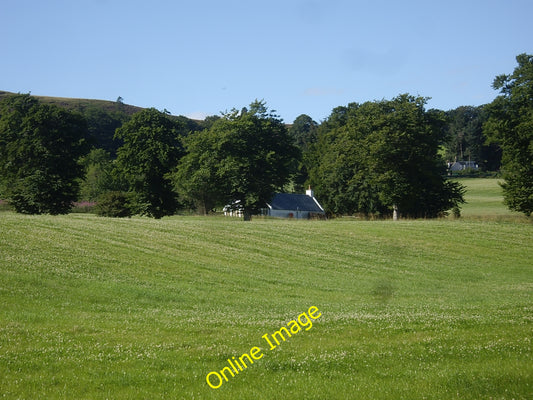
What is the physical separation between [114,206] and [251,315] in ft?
189

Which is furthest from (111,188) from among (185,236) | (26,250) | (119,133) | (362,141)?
(26,250)

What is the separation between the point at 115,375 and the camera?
9.47 m

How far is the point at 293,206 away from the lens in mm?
103688

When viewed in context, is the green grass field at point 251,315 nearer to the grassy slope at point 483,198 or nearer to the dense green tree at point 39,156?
the dense green tree at point 39,156

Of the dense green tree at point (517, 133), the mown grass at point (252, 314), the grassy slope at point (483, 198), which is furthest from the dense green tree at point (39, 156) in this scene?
the grassy slope at point (483, 198)

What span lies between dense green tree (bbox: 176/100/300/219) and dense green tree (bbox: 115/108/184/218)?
3.80 metres

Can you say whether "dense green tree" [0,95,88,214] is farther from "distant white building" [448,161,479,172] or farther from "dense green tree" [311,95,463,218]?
"distant white building" [448,161,479,172]

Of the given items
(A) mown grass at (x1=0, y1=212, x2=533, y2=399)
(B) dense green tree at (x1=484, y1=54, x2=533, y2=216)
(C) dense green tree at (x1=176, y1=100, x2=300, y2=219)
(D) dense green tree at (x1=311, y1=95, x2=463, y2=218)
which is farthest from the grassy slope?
(A) mown grass at (x1=0, y1=212, x2=533, y2=399)

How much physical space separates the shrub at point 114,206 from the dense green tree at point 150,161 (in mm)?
2402

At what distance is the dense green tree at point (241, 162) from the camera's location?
62.9 meters

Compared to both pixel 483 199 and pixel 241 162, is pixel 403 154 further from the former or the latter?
pixel 483 199

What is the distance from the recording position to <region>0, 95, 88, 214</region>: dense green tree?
6194 centimetres

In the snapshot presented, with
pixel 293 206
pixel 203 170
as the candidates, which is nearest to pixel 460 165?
pixel 293 206

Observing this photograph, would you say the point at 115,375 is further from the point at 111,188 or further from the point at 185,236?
the point at 111,188
